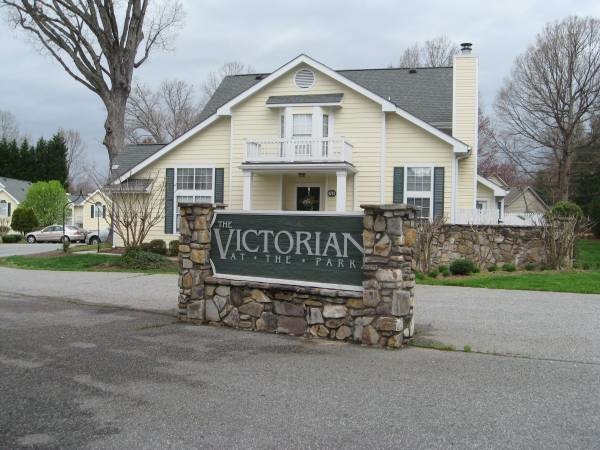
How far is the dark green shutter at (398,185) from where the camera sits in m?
20.7

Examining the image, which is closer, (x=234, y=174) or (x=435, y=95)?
(x=234, y=174)

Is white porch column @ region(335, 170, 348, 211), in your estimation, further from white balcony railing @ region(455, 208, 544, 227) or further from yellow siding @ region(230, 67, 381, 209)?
white balcony railing @ region(455, 208, 544, 227)

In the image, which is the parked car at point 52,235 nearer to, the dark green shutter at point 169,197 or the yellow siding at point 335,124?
the dark green shutter at point 169,197

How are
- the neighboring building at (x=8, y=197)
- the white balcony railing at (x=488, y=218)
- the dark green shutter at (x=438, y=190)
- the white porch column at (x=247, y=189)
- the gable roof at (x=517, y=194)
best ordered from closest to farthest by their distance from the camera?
the white balcony railing at (x=488, y=218), the dark green shutter at (x=438, y=190), the white porch column at (x=247, y=189), the gable roof at (x=517, y=194), the neighboring building at (x=8, y=197)

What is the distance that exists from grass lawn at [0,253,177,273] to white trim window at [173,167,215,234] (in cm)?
449

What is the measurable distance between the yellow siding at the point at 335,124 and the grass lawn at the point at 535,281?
7.04m

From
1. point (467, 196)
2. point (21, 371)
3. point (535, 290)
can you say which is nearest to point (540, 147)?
point (467, 196)

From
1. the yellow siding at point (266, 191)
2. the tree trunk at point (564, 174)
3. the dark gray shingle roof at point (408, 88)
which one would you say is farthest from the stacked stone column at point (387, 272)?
the tree trunk at point (564, 174)

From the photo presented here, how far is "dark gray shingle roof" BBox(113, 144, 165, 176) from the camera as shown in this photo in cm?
2484

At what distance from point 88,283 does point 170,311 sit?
476 centimetres

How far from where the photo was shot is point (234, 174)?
72.3 feet

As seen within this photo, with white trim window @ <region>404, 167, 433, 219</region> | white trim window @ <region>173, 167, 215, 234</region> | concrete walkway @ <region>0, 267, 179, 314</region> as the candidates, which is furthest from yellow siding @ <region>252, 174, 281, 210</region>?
concrete walkway @ <region>0, 267, 179, 314</region>

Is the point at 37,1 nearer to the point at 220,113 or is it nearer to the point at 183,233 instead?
the point at 220,113

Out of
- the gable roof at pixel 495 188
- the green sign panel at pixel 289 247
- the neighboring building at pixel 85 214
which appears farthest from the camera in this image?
the neighboring building at pixel 85 214
